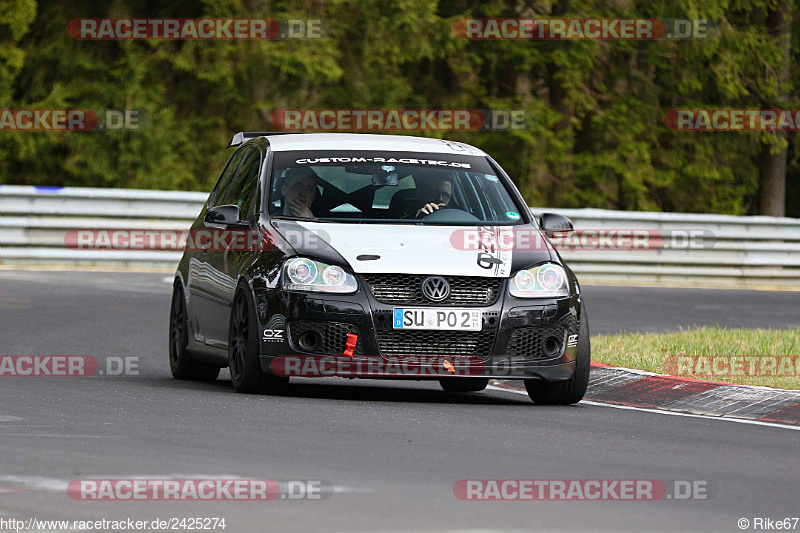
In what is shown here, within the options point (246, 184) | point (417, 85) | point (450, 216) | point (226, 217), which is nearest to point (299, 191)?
point (226, 217)

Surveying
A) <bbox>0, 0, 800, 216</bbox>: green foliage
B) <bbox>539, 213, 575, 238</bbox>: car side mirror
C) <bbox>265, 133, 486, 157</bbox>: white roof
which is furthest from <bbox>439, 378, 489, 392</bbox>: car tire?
<bbox>0, 0, 800, 216</bbox>: green foliage

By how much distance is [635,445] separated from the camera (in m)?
8.88

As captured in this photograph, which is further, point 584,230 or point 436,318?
point 584,230

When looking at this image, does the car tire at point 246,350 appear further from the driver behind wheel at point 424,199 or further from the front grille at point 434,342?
the driver behind wheel at point 424,199

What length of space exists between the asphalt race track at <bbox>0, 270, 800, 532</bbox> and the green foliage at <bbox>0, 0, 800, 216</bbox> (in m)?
18.2

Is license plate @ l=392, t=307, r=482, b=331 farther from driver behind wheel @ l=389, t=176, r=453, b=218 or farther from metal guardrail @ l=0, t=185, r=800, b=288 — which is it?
metal guardrail @ l=0, t=185, r=800, b=288

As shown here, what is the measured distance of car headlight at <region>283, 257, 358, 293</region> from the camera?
34.2ft

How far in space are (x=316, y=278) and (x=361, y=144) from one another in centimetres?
188

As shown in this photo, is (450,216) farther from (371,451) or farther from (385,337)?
(371,451)

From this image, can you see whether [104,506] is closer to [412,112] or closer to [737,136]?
[412,112]

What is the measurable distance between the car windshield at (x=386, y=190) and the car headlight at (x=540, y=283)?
739 millimetres

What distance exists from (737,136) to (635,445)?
2997cm

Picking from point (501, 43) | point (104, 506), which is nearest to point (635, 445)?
point (104, 506)

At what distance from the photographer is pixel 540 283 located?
35.2 ft
